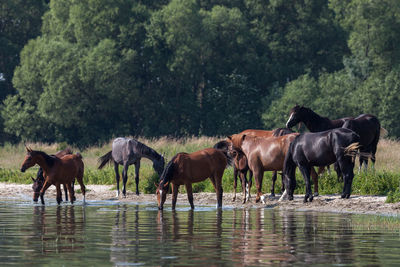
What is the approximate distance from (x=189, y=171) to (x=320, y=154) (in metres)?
3.89

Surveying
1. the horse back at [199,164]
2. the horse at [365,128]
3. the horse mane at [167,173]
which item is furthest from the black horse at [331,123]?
the horse mane at [167,173]

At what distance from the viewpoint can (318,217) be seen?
59.3 feet

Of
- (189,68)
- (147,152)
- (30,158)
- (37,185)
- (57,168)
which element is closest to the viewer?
(57,168)

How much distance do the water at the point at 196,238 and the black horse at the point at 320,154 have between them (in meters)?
2.20

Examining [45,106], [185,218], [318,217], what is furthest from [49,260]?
[45,106]

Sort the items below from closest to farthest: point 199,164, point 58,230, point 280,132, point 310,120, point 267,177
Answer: point 58,230 → point 199,164 → point 280,132 → point 310,120 → point 267,177

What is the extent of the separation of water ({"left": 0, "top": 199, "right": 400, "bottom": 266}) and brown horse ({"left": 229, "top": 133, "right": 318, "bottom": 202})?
239 centimetres

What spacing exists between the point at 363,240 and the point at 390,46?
2221 inches

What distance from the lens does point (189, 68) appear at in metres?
66.3

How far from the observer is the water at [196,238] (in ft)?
36.5

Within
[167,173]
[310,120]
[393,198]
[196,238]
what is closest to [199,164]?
[167,173]

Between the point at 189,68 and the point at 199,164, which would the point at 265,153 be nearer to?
the point at 199,164

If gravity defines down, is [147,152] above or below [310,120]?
below

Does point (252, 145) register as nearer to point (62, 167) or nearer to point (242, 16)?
→ point (62, 167)
